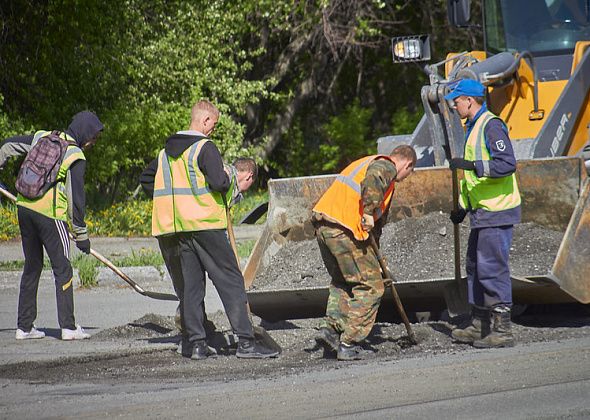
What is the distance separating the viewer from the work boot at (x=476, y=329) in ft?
24.5

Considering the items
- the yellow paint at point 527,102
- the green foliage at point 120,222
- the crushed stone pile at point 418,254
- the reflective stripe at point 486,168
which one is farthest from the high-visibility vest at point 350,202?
the green foliage at point 120,222

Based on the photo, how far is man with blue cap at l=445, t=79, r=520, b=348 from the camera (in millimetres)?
7383

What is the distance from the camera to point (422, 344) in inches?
298

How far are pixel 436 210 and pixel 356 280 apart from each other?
203 centimetres

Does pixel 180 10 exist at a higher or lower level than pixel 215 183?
higher

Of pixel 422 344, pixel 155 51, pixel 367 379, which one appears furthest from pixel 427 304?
pixel 155 51

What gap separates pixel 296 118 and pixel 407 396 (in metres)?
17.5

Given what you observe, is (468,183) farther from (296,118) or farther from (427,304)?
(296,118)

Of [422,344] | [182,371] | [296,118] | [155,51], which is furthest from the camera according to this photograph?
[296,118]

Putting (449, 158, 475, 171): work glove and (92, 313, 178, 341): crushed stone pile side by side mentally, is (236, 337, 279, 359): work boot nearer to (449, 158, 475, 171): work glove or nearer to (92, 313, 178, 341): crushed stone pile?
(92, 313, 178, 341): crushed stone pile

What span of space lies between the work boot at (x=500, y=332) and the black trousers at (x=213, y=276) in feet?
5.15

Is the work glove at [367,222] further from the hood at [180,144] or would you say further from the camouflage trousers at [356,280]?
the hood at [180,144]

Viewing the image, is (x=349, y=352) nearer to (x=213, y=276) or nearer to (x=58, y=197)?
(x=213, y=276)

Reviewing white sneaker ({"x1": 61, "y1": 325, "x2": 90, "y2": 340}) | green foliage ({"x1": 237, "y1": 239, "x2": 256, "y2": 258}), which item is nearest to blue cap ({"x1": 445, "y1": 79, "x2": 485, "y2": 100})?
white sneaker ({"x1": 61, "y1": 325, "x2": 90, "y2": 340})
